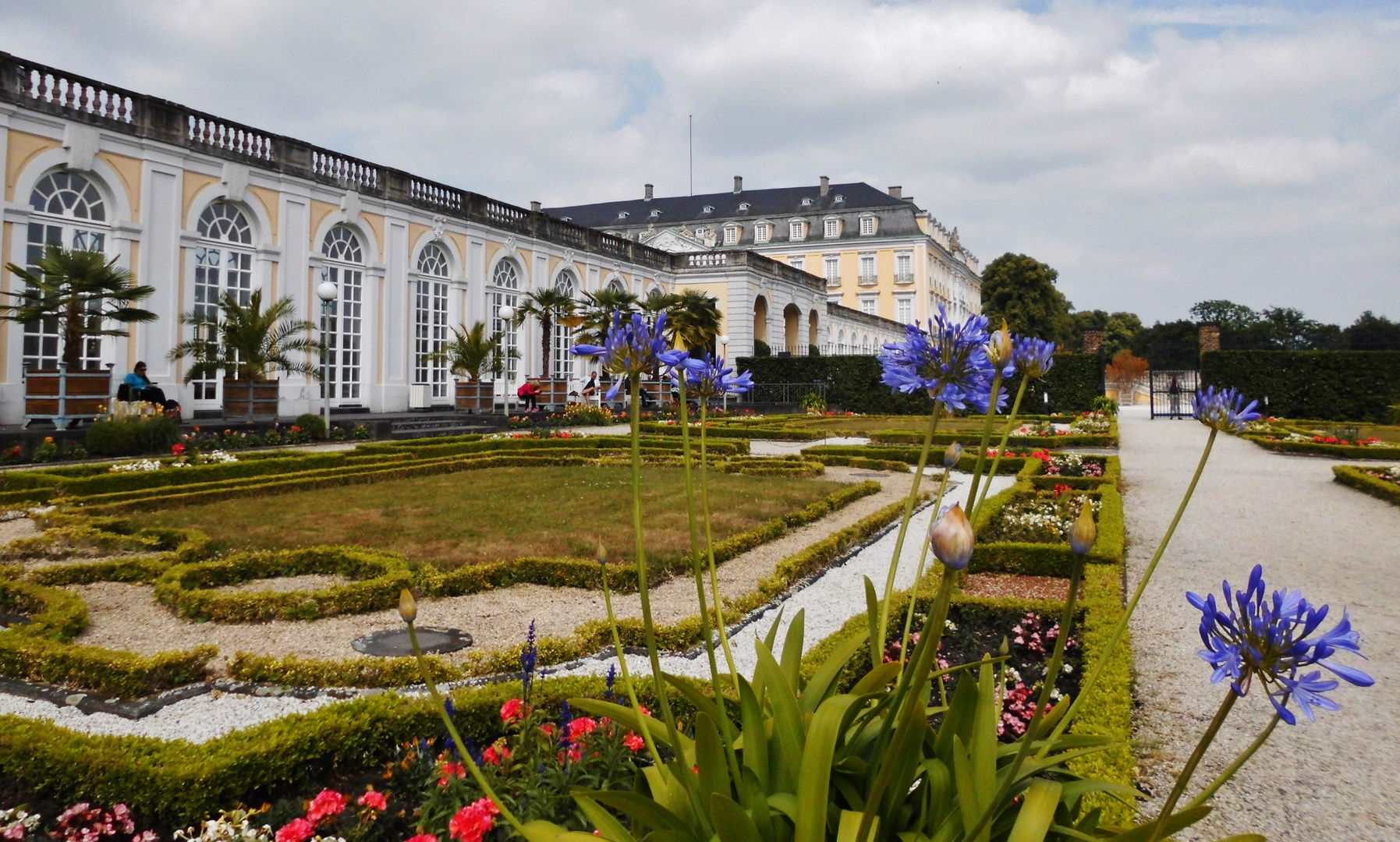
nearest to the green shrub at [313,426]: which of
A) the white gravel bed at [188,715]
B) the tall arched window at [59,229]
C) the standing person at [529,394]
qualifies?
the tall arched window at [59,229]

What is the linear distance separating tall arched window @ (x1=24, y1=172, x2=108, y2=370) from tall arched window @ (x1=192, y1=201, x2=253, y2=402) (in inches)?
72.7

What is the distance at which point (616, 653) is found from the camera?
4066 mm

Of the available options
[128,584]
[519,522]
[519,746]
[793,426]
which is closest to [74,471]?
[128,584]

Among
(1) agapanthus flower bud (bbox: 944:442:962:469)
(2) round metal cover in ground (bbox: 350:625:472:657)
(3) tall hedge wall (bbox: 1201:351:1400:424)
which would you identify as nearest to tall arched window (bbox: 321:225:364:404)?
(2) round metal cover in ground (bbox: 350:625:472:657)

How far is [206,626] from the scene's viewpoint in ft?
15.2

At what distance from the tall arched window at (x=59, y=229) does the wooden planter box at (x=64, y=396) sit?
1692 mm

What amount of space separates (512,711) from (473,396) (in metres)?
19.4

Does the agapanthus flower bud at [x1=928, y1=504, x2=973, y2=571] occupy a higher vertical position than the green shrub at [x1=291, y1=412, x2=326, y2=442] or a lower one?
higher

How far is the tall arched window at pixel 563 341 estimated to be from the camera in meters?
27.1

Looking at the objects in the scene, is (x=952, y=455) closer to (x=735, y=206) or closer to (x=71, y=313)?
(x=71, y=313)

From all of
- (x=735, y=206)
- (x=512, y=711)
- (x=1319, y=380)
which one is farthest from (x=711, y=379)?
(x=735, y=206)

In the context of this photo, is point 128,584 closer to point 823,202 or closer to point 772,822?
point 772,822

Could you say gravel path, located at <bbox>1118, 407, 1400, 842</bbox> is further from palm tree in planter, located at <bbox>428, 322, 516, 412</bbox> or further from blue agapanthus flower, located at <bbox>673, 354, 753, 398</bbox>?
palm tree in planter, located at <bbox>428, 322, 516, 412</bbox>

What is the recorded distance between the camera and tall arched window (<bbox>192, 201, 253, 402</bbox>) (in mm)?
16703
